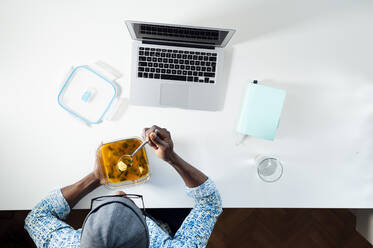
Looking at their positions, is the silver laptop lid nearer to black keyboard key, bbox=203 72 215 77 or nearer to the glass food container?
black keyboard key, bbox=203 72 215 77

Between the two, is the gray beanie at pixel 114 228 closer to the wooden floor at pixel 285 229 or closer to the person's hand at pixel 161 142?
the person's hand at pixel 161 142

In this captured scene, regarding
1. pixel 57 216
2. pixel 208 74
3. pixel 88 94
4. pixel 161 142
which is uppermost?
pixel 208 74

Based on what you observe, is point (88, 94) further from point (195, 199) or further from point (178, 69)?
point (195, 199)

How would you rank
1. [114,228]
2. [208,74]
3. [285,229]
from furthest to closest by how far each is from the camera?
[285,229], [208,74], [114,228]

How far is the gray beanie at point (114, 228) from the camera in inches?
25.8

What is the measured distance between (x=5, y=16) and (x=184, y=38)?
647 mm

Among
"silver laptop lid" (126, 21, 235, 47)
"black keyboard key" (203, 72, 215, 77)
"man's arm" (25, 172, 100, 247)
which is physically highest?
"silver laptop lid" (126, 21, 235, 47)

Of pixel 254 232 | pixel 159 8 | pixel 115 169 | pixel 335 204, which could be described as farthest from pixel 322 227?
pixel 159 8

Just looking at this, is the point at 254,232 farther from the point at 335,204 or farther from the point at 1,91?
the point at 1,91

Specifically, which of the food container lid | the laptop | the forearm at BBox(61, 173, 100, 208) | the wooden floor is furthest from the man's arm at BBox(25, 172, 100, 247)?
the wooden floor

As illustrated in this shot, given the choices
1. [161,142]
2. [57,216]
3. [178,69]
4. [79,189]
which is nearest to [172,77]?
[178,69]

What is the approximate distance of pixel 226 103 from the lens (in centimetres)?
102

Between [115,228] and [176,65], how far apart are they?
0.59 meters

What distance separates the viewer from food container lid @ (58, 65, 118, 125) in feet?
3.19
